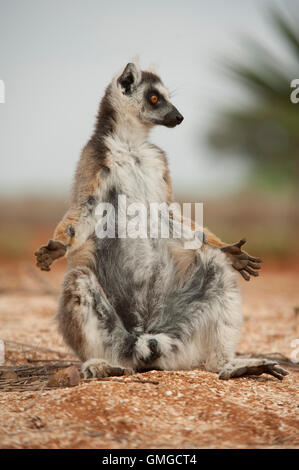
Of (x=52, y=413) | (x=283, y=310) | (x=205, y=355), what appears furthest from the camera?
(x=283, y=310)

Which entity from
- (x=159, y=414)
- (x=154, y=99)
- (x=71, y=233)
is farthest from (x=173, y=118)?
(x=159, y=414)

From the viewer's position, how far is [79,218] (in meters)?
3.96

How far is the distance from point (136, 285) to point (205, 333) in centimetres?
56

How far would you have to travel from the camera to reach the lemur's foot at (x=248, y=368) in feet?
12.4

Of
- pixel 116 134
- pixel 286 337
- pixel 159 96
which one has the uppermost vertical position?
pixel 159 96

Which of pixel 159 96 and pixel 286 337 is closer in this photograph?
pixel 159 96

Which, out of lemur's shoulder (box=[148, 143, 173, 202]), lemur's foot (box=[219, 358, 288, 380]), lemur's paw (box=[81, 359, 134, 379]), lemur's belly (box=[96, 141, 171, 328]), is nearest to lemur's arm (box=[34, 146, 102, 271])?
lemur's belly (box=[96, 141, 171, 328])

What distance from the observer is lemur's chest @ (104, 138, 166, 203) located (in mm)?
4098

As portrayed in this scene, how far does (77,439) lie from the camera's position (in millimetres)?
2676

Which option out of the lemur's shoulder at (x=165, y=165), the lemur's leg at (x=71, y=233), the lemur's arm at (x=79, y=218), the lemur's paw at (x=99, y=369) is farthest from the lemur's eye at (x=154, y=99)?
the lemur's paw at (x=99, y=369)

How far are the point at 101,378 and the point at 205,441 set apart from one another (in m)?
1.01

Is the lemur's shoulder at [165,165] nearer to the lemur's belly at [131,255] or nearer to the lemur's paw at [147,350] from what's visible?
the lemur's belly at [131,255]
